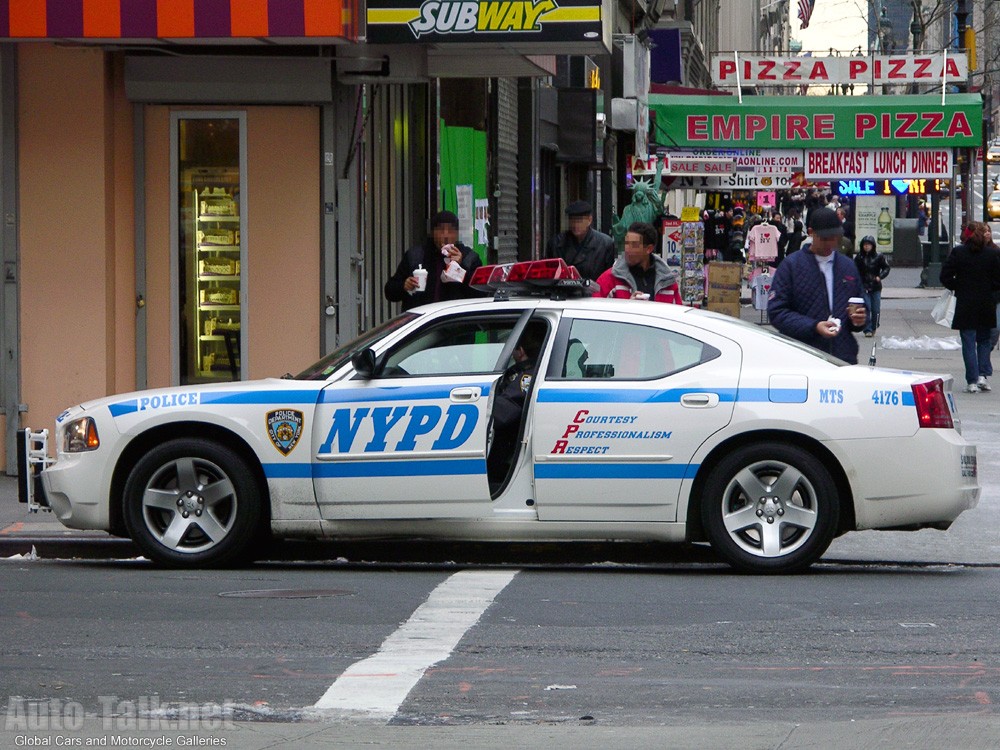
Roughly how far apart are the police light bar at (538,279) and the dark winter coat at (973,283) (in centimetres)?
980

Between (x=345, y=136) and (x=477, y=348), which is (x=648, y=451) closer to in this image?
(x=477, y=348)

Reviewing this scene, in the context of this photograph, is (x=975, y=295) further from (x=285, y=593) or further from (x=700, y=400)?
(x=285, y=593)

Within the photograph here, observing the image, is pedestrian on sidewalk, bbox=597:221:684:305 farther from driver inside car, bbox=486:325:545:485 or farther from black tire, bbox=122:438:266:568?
black tire, bbox=122:438:266:568

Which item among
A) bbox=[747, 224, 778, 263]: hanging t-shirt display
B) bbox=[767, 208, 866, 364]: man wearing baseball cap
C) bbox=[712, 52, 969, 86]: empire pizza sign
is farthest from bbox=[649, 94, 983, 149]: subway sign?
bbox=[767, 208, 866, 364]: man wearing baseball cap

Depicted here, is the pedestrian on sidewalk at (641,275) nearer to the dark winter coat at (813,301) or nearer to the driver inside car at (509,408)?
the dark winter coat at (813,301)

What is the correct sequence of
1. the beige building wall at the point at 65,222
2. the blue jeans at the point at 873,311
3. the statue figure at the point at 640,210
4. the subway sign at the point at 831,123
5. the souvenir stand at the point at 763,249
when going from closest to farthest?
1. the beige building wall at the point at 65,222
2. the statue figure at the point at 640,210
3. the blue jeans at the point at 873,311
4. the subway sign at the point at 831,123
5. the souvenir stand at the point at 763,249

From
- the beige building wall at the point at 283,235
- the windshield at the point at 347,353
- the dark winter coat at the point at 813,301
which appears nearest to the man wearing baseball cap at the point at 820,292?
the dark winter coat at the point at 813,301

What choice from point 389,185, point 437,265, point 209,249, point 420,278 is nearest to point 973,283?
point 389,185

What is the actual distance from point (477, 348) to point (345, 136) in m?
4.50

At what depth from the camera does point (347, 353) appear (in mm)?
9102

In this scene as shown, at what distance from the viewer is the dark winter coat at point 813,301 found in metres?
10.6

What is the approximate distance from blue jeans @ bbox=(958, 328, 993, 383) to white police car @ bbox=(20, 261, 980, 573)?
9.78 metres

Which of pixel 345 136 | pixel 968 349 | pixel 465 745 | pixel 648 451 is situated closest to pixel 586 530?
pixel 648 451

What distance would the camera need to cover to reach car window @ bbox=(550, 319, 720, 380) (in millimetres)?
8844
